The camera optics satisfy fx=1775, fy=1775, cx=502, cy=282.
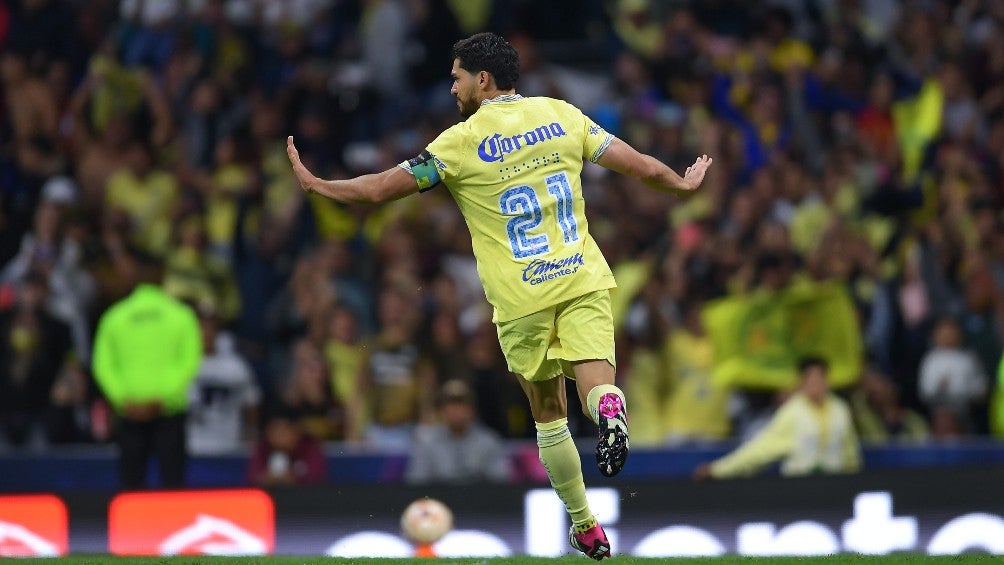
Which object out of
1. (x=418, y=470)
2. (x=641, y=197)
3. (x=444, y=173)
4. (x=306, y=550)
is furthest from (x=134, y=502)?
(x=641, y=197)

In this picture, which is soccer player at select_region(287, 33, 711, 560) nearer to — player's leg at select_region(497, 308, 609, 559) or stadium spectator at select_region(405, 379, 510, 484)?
player's leg at select_region(497, 308, 609, 559)

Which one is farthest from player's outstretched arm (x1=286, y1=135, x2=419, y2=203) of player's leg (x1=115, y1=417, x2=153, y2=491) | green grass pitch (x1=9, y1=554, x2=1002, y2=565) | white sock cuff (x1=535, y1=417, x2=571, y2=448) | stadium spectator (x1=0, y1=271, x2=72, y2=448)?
stadium spectator (x1=0, y1=271, x2=72, y2=448)

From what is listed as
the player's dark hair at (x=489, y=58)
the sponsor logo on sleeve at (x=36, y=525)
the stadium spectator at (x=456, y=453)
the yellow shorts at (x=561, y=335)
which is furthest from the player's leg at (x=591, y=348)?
the sponsor logo on sleeve at (x=36, y=525)

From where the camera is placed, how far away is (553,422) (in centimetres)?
Answer: 767

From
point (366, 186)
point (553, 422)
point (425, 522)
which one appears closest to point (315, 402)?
point (425, 522)

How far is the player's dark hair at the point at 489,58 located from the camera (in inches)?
293

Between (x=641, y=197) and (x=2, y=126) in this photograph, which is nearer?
(x=641, y=197)

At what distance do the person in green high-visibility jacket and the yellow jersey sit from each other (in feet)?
16.7

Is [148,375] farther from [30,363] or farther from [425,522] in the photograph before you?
[425,522]

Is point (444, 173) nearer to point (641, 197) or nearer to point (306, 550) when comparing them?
point (306, 550)

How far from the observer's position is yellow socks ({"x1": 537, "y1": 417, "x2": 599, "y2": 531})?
7.64 metres

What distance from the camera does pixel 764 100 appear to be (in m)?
14.7

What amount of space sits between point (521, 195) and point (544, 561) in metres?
2.17

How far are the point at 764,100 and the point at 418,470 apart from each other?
16.2ft
